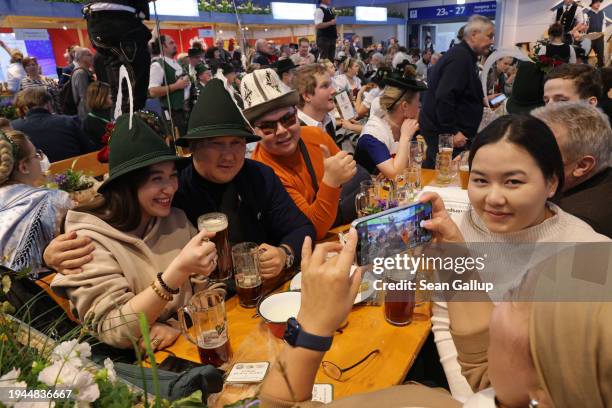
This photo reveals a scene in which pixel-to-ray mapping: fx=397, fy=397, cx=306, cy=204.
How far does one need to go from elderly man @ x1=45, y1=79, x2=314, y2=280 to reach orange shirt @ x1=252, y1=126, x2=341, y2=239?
11cm

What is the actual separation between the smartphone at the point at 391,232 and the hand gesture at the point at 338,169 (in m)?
0.73

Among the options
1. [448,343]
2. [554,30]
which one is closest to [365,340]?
[448,343]

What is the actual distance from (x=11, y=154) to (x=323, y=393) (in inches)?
89.9

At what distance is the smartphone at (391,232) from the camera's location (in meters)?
1.19

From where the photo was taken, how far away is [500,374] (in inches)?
28.4

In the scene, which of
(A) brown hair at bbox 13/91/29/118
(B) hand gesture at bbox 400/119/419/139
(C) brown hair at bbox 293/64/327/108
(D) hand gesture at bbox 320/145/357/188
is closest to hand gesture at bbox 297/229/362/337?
(D) hand gesture at bbox 320/145/357/188

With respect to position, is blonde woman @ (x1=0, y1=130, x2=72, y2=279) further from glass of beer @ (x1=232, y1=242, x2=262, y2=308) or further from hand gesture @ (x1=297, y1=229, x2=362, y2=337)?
hand gesture @ (x1=297, y1=229, x2=362, y2=337)

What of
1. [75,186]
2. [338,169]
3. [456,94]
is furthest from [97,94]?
[456,94]

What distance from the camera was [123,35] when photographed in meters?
3.21

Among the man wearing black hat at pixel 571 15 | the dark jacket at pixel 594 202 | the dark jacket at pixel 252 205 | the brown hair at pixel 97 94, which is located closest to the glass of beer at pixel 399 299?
the dark jacket at pixel 252 205

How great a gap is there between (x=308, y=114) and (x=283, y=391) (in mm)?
2977

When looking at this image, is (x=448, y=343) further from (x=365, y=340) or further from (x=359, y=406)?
(x=359, y=406)

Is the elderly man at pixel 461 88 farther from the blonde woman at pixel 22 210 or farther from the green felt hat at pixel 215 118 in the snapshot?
the blonde woman at pixel 22 210

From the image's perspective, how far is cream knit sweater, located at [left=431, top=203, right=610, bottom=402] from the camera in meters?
1.26
